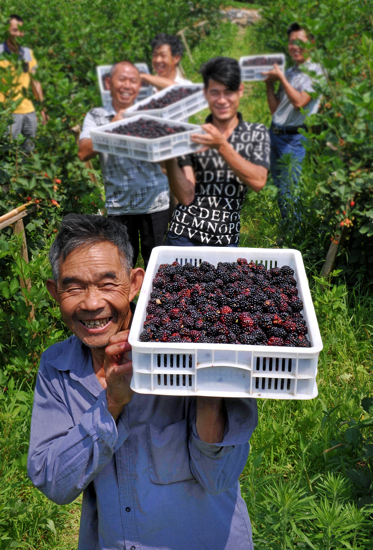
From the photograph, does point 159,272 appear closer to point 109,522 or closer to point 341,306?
point 109,522

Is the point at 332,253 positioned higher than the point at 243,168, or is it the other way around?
the point at 243,168

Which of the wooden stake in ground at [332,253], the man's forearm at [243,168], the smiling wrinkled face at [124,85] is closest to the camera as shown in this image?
the man's forearm at [243,168]

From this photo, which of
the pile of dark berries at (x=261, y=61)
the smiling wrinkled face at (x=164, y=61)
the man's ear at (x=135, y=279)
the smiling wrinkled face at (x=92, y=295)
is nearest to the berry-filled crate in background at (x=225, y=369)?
the smiling wrinkled face at (x=92, y=295)

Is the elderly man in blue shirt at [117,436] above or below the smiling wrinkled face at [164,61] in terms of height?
below

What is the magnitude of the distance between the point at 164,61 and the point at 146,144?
273 centimetres

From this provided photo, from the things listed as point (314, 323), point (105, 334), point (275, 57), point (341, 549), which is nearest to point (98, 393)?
point (105, 334)

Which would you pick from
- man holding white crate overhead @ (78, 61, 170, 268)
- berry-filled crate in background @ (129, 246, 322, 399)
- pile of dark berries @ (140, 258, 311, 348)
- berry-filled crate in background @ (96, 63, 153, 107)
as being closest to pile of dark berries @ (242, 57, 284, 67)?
berry-filled crate in background @ (96, 63, 153, 107)

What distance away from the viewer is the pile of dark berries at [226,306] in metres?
1.40

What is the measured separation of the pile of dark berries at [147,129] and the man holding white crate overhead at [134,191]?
20 cm

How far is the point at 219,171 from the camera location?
10.8ft

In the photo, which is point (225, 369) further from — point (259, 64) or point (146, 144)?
point (259, 64)

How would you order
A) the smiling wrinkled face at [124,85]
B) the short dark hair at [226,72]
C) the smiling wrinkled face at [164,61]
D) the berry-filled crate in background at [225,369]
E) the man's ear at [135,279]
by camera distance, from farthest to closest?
the smiling wrinkled face at [164,61] → the smiling wrinkled face at [124,85] → the short dark hair at [226,72] → the man's ear at [135,279] → the berry-filled crate in background at [225,369]

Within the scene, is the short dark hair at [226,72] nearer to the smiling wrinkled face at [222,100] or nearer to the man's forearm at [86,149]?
the smiling wrinkled face at [222,100]

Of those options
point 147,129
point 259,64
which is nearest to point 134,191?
point 147,129
